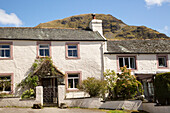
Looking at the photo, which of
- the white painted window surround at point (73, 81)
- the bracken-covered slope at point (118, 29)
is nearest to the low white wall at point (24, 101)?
the white painted window surround at point (73, 81)

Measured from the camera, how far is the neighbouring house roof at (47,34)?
62.4 ft

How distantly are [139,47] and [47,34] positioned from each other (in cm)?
1000

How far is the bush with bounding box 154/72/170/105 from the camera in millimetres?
12344

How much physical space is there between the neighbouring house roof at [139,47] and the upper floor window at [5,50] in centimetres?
954

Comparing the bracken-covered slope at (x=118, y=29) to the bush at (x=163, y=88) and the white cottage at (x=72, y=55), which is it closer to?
the white cottage at (x=72, y=55)

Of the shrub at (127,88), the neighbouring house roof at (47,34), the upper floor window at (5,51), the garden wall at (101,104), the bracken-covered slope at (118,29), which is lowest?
the garden wall at (101,104)

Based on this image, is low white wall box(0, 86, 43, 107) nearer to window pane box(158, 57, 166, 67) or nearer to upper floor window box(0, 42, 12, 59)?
upper floor window box(0, 42, 12, 59)

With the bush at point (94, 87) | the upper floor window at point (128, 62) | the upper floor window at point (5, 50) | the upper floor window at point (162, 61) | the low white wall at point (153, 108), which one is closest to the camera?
the low white wall at point (153, 108)

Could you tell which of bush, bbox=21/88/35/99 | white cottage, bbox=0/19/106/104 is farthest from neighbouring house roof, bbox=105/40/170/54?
bush, bbox=21/88/35/99

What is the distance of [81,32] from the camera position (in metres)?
21.4

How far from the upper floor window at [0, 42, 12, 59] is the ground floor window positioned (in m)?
1.85

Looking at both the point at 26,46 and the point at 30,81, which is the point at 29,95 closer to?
the point at 30,81

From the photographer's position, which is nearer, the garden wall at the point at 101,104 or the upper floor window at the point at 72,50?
the garden wall at the point at 101,104

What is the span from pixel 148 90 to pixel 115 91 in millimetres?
2757
